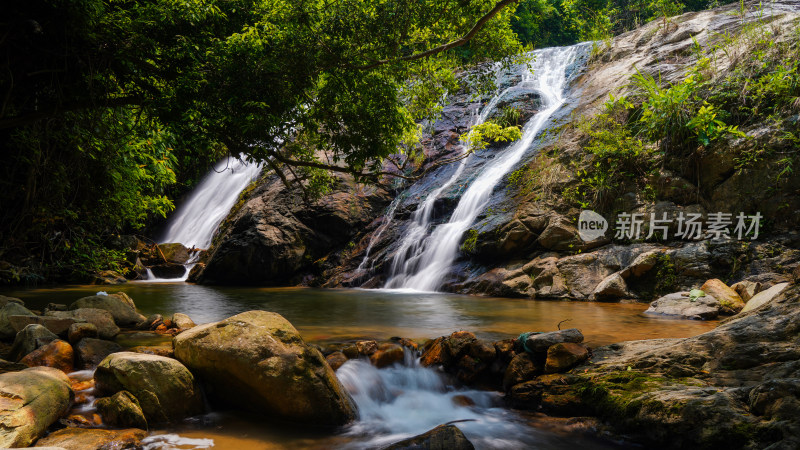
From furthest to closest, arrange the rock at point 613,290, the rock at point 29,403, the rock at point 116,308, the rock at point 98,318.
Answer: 1. the rock at point 613,290
2. the rock at point 116,308
3. the rock at point 98,318
4. the rock at point 29,403

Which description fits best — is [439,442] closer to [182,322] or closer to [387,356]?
[387,356]

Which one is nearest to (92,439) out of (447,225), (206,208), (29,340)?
(29,340)

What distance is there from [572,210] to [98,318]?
8.60m

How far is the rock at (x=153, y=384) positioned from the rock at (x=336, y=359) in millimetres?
1193

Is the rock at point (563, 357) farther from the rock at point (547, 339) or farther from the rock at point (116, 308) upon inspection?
the rock at point (116, 308)

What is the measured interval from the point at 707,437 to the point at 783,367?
2.69ft

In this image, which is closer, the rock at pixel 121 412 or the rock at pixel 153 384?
the rock at pixel 121 412

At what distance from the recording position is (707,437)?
2.54 metres

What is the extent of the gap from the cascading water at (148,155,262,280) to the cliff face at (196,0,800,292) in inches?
68.8

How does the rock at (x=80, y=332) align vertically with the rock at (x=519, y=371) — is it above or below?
below

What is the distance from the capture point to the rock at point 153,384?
311 cm

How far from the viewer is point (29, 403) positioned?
8.86ft

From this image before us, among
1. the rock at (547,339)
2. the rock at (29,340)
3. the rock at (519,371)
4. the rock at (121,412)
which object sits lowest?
the rock at (121,412)

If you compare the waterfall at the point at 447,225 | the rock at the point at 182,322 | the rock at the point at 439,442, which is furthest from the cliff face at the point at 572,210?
the rock at the point at 439,442
